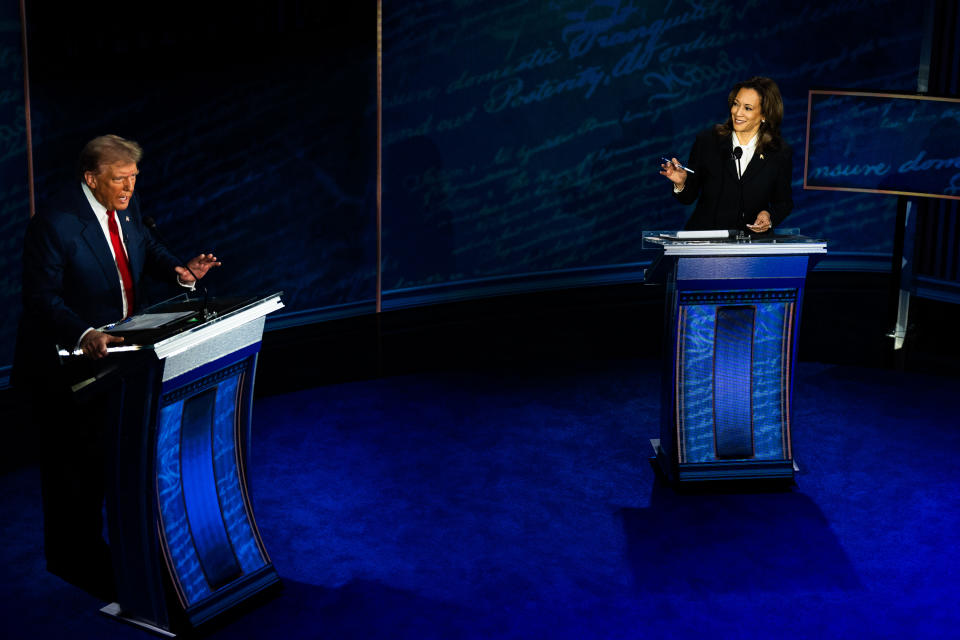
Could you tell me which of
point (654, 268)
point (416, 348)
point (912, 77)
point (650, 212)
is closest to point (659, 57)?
point (650, 212)

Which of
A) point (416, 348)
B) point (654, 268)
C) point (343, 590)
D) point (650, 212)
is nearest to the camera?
point (343, 590)

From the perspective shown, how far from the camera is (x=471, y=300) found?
20.7ft

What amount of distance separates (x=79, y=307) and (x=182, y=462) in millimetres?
557

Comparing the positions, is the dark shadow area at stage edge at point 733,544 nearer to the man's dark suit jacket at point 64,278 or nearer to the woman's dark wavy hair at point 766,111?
the woman's dark wavy hair at point 766,111

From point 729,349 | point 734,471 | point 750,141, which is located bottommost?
point 734,471

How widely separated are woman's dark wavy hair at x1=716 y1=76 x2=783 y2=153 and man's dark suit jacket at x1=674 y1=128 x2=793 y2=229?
29 millimetres

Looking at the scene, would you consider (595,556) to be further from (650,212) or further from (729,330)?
(650,212)

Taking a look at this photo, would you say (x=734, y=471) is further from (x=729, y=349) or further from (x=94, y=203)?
(x=94, y=203)

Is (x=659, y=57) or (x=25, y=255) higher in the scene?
(x=659, y=57)

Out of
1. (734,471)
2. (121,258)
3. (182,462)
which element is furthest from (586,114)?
(182,462)

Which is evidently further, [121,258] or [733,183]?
[733,183]

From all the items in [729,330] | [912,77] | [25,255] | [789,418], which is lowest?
[789,418]

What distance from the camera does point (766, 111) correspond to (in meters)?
4.38

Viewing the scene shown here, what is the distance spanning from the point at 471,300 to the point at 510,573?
111 inches
